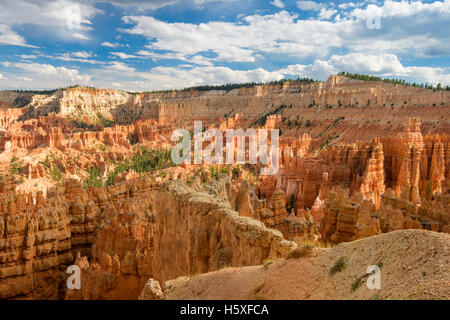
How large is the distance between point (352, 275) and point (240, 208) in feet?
32.3

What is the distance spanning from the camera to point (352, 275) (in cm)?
471

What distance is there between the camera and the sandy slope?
13.2ft

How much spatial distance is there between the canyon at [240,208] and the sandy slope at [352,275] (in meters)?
0.02

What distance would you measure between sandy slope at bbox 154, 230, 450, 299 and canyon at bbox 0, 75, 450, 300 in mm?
25

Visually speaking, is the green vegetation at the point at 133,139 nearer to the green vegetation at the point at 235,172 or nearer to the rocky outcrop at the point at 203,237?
the green vegetation at the point at 235,172

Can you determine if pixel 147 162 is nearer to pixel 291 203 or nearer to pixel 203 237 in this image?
pixel 291 203

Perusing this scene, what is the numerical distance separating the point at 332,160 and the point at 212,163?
803 inches

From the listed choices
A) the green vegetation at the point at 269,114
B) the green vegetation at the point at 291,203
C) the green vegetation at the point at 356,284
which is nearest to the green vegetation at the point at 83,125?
the green vegetation at the point at 269,114

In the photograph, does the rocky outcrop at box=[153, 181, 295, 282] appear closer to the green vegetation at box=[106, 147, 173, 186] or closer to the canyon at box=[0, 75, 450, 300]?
the canyon at box=[0, 75, 450, 300]

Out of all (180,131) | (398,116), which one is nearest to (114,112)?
(180,131)

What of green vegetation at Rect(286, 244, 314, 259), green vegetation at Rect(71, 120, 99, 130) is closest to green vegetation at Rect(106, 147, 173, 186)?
green vegetation at Rect(71, 120, 99, 130)

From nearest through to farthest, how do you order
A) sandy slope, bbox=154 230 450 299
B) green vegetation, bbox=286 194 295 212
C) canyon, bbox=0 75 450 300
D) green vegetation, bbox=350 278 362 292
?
sandy slope, bbox=154 230 450 299
green vegetation, bbox=350 278 362 292
canyon, bbox=0 75 450 300
green vegetation, bbox=286 194 295 212

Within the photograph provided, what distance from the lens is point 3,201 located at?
62.9 feet

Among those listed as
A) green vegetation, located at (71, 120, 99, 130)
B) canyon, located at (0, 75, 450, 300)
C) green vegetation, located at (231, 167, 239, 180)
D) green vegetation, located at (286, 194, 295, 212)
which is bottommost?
green vegetation, located at (286, 194, 295, 212)
